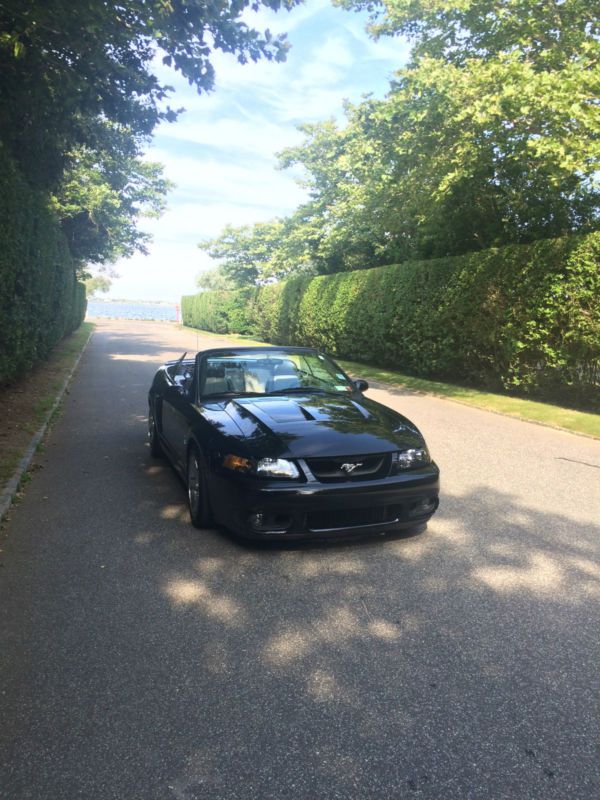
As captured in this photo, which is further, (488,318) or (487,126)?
(488,318)

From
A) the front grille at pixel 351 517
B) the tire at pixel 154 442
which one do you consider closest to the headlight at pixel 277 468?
the front grille at pixel 351 517

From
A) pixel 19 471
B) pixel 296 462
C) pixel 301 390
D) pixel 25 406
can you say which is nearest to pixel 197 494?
pixel 296 462

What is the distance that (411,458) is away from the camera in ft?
13.8

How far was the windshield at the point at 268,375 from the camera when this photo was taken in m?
5.26

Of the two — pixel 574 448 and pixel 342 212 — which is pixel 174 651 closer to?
pixel 574 448

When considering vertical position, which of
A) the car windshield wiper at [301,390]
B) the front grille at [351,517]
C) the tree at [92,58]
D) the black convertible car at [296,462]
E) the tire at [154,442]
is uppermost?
the tree at [92,58]

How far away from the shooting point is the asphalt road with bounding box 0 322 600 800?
2.07 metres

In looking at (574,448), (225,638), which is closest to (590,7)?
(574,448)

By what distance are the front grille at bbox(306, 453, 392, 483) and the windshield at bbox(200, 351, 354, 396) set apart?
4.71 feet

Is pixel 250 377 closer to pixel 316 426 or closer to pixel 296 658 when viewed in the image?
pixel 316 426

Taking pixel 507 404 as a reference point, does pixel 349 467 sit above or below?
above

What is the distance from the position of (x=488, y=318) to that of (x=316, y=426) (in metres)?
10.2

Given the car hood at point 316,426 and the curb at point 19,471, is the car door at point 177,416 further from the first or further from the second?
Answer: the curb at point 19,471

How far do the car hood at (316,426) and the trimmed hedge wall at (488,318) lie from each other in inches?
302
